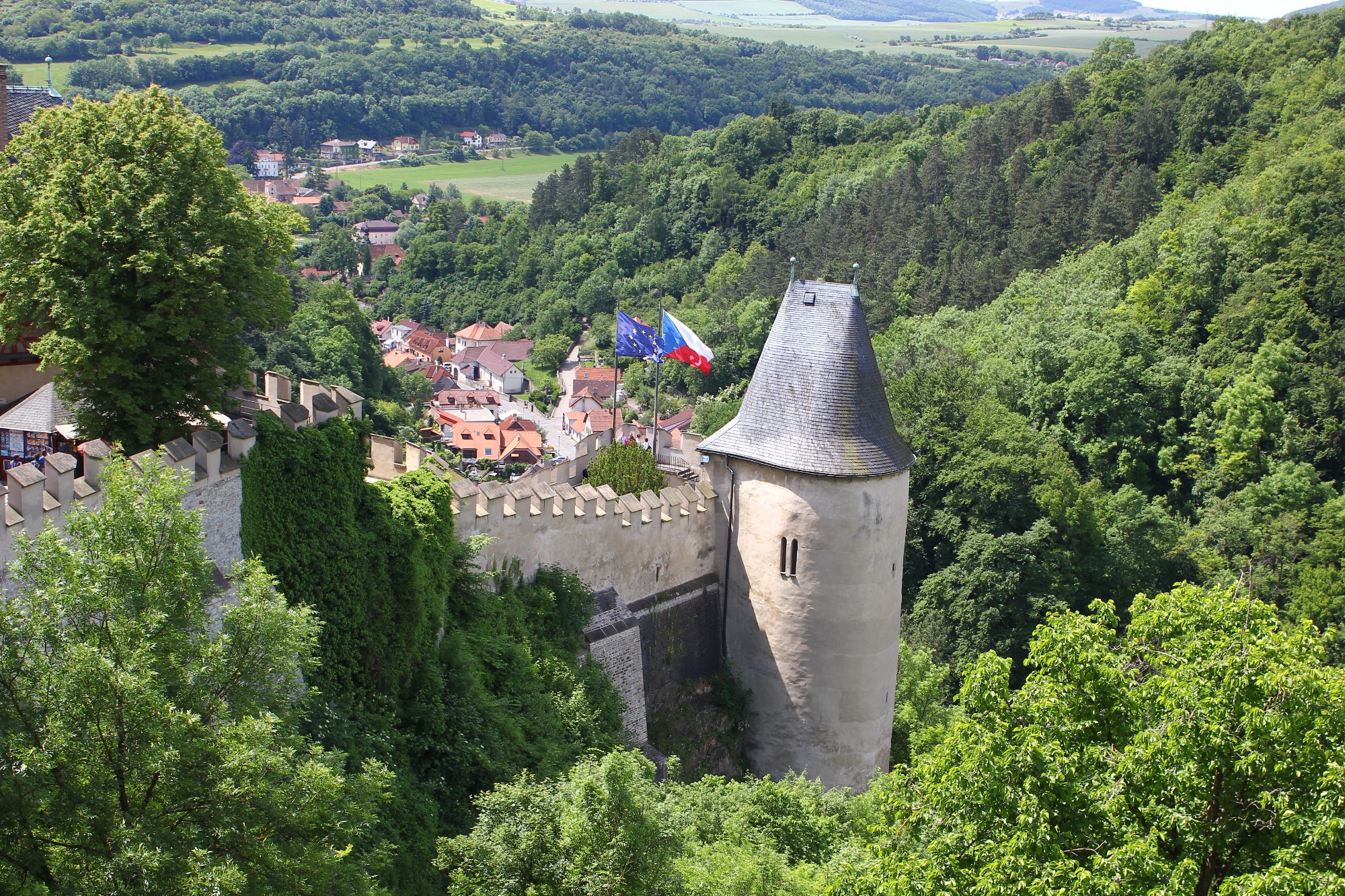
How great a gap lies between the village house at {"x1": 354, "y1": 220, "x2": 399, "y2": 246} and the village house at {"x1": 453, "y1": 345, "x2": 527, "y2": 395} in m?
36.7

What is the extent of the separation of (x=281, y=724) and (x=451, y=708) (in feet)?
25.9

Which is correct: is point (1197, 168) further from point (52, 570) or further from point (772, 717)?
point (52, 570)

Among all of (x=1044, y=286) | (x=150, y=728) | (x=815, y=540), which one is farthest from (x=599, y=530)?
(x=1044, y=286)

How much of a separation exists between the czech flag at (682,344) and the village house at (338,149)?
170 m

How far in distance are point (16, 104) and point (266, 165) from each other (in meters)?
154

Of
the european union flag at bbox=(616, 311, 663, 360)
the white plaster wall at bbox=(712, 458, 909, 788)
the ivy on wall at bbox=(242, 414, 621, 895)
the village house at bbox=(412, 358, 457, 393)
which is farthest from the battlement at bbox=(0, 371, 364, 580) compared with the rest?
the village house at bbox=(412, 358, 457, 393)

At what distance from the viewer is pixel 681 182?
128 metres

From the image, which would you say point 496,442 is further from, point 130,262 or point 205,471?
point 130,262

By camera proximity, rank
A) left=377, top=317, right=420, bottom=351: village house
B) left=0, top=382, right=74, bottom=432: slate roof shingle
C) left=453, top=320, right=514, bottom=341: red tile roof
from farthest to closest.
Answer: left=453, top=320, right=514, bottom=341: red tile roof → left=377, top=317, right=420, bottom=351: village house → left=0, top=382, right=74, bottom=432: slate roof shingle

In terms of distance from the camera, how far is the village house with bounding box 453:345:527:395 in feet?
411

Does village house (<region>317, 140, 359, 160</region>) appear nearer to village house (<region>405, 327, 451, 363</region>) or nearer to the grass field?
the grass field

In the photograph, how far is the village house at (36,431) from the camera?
20.6 metres

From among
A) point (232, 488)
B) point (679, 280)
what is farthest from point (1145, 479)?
point (679, 280)

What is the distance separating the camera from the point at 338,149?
642ft
